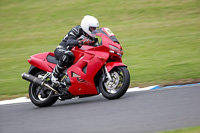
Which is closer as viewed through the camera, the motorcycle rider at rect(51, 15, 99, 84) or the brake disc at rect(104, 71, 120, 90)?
the brake disc at rect(104, 71, 120, 90)

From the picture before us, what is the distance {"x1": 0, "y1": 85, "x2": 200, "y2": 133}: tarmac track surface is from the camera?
4.97 m

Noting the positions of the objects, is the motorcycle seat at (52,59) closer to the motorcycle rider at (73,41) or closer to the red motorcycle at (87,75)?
the red motorcycle at (87,75)

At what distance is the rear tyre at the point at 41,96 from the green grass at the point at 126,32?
4.48 ft

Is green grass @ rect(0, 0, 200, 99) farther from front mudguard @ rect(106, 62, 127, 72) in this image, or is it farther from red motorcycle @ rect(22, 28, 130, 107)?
front mudguard @ rect(106, 62, 127, 72)

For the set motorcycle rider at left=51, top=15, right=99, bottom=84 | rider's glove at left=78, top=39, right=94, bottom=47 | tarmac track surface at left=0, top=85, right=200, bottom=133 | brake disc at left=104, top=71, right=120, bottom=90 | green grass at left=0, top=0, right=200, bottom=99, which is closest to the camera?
tarmac track surface at left=0, top=85, right=200, bottom=133

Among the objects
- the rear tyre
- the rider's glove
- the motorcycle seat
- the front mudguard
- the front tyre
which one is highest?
the rider's glove

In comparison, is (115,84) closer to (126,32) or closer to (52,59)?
(52,59)

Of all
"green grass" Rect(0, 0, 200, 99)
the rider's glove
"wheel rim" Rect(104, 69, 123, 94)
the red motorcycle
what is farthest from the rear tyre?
"green grass" Rect(0, 0, 200, 99)

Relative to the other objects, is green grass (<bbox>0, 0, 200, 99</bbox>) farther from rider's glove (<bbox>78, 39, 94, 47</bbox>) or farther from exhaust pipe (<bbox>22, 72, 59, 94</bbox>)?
rider's glove (<bbox>78, 39, 94, 47</bbox>)

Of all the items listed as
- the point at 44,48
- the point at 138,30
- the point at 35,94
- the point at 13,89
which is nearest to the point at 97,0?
the point at 138,30

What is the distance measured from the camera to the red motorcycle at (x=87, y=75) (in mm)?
6637

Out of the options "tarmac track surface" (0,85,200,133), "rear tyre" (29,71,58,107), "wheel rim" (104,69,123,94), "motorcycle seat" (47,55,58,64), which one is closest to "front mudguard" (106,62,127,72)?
"wheel rim" (104,69,123,94)

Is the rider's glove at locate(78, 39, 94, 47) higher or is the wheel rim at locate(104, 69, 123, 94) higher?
the rider's glove at locate(78, 39, 94, 47)

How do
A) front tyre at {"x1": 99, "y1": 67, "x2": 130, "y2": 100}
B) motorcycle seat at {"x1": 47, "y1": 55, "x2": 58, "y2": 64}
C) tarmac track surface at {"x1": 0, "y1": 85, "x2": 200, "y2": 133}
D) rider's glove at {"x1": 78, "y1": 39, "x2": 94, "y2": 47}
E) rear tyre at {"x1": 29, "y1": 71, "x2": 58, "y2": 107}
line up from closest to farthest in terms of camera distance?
tarmac track surface at {"x1": 0, "y1": 85, "x2": 200, "y2": 133}
front tyre at {"x1": 99, "y1": 67, "x2": 130, "y2": 100}
rider's glove at {"x1": 78, "y1": 39, "x2": 94, "y2": 47}
rear tyre at {"x1": 29, "y1": 71, "x2": 58, "y2": 107}
motorcycle seat at {"x1": 47, "y1": 55, "x2": 58, "y2": 64}
